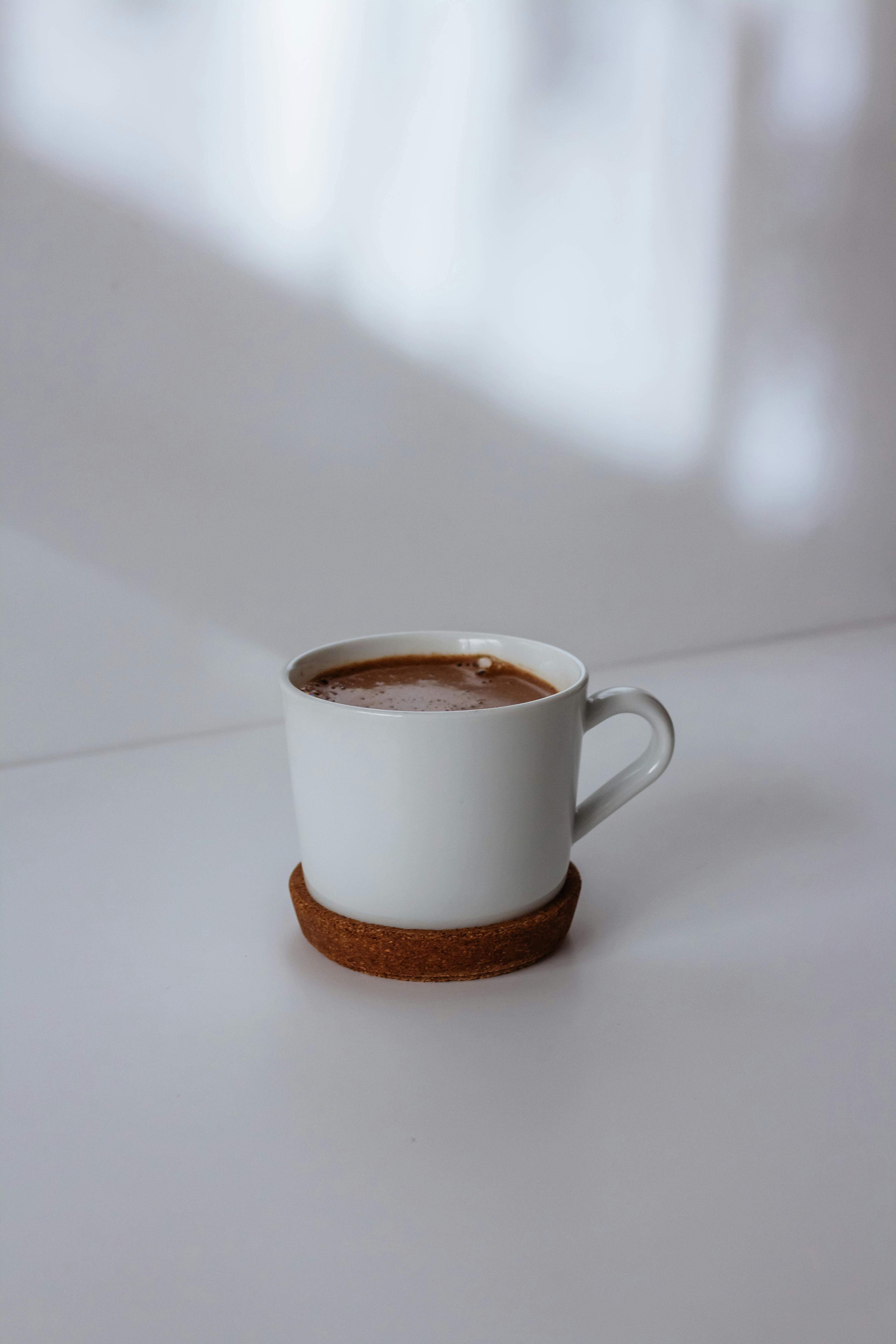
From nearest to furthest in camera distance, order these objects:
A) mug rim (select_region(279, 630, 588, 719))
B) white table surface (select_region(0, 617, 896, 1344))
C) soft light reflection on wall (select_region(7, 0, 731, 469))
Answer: white table surface (select_region(0, 617, 896, 1344)), mug rim (select_region(279, 630, 588, 719)), soft light reflection on wall (select_region(7, 0, 731, 469))

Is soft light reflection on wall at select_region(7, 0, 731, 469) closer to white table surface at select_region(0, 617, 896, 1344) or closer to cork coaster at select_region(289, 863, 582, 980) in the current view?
white table surface at select_region(0, 617, 896, 1344)

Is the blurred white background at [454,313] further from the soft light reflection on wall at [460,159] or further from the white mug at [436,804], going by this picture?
the white mug at [436,804]

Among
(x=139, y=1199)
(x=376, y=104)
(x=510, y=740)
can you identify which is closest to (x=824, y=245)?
(x=376, y=104)

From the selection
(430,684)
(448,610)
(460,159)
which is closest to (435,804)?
(430,684)

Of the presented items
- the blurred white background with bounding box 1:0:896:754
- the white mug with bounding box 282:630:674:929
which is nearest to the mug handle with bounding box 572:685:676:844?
the white mug with bounding box 282:630:674:929

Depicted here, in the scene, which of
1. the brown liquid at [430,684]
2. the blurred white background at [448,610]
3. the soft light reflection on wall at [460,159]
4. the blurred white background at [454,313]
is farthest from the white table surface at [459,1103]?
the soft light reflection on wall at [460,159]

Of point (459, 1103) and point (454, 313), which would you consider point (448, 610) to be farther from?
point (459, 1103)
